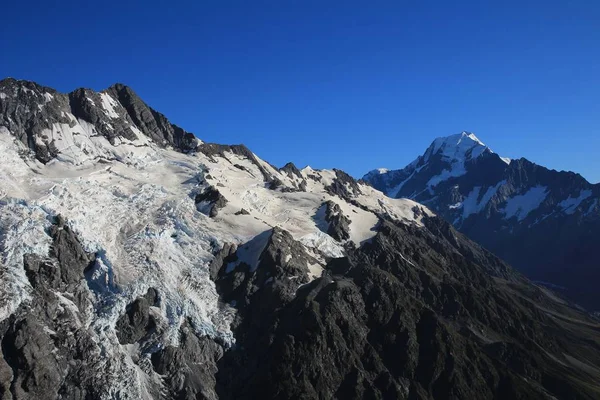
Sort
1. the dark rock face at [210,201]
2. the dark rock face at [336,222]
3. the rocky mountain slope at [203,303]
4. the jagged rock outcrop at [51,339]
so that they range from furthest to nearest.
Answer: the dark rock face at [336,222]
the dark rock face at [210,201]
the rocky mountain slope at [203,303]
the jagged rock outcrop at [51,339]

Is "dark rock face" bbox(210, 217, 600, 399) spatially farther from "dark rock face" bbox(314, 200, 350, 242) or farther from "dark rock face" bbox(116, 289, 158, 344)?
"dark rock face" bbox(314, 200, 350, 242)

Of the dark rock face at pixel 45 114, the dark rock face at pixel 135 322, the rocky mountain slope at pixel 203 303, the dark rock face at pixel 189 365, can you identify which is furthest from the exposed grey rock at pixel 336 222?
the dark rock face at pixel 45 114

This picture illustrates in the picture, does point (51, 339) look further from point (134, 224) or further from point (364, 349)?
point (364, 349)

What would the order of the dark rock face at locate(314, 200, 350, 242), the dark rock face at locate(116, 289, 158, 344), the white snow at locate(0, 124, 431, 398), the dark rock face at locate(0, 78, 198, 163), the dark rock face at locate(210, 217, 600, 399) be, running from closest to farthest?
the dark rock face at locate(116, 289, 158, 344) < the dark rock face at locate(210, 217, 600, 399) < the white snow at locate(0, 124, 431, 398) < the dark rock face at locate(0, 78, 198, 163) < the dark rock face at locate(314, 200, 350, 242)

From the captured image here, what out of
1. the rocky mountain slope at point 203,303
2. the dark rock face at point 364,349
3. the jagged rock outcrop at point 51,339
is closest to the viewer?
the jagged rock outcrop at point 51,339

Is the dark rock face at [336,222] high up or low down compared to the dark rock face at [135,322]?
up

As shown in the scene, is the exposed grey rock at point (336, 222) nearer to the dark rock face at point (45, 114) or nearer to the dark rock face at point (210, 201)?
the dark rock face at point (210, 201)

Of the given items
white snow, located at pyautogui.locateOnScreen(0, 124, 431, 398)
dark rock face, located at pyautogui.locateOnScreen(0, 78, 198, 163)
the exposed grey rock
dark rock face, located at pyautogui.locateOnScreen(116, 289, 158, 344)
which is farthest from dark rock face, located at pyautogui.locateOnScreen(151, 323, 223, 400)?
dark rock face, located at pyautogui.locateOnScreen(0, 78, 198, 163)

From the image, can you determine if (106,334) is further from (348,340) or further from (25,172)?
(25,172)

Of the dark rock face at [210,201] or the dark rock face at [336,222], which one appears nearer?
the dark rock face at [210,201]
